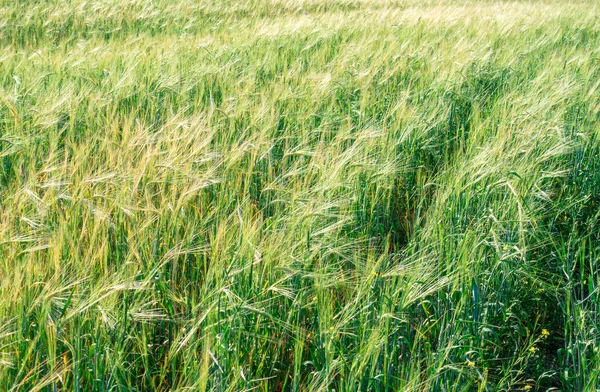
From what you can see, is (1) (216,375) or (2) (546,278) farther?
(2) (546,278)

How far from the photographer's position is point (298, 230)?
1.56m

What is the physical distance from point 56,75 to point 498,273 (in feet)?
8.26

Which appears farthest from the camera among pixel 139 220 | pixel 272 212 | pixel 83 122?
pixel 83 122

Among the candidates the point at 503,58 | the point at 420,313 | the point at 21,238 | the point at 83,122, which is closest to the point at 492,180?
the point at 420,313

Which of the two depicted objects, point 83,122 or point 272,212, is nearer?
point 272,212

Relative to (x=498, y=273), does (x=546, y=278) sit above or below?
below

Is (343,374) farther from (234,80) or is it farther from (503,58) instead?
(503,58)

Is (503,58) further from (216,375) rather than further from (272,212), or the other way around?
(216,375)

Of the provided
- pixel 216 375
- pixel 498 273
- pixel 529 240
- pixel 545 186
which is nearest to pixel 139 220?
pixel 216 375

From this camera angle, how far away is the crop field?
1229 millimetres

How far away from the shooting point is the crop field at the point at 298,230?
4.03ft

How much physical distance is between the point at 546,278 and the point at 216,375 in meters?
1.07

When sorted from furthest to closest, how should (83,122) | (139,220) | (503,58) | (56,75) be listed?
1. (503,58)
2. (56,75)
3. (83,122)
4. (139,220)

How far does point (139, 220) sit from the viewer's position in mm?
1646
